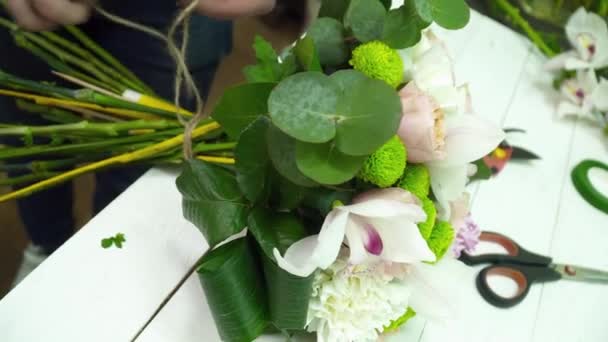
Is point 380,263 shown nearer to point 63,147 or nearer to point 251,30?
point 63,147

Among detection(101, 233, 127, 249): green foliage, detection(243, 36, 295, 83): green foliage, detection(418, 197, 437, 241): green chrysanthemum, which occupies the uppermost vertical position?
detection(243, 36, 295, 83): green foliage

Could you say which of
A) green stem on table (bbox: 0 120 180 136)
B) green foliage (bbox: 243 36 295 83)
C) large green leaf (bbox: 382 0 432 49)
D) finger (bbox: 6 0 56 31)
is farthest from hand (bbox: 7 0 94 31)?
large green leaf (bbox: 382 0 432 49)

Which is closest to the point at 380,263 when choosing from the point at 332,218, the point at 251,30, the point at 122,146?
the point at 332,218

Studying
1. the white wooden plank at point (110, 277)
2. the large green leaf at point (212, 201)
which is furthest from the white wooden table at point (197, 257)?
the large green leaf at point (212, 201)

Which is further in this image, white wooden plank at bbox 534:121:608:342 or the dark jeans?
the dark jeans

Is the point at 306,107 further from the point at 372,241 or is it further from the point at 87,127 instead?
the point at 87,127

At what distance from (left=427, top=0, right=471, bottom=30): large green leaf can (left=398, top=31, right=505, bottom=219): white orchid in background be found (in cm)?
4

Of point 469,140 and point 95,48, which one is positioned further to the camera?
point 95,48

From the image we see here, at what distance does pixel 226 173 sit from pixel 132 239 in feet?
0.46

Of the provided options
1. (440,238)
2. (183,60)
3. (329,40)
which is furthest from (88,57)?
(440,238)

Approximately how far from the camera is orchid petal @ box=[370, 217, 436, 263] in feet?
1.24

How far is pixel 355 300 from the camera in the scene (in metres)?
0.42

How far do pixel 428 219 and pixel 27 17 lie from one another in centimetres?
45

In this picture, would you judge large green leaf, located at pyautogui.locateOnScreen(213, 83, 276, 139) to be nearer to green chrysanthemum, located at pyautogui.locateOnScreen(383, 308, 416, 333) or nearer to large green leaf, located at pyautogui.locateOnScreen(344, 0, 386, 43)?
large green leaf, located at pyautogui.locateOnScreen(344, 0, 386, 43)
